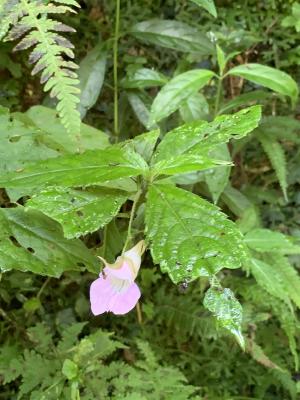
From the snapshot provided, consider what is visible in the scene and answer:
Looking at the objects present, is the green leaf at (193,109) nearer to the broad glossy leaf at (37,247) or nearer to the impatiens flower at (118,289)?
the broad glossy leaf at (37,247)

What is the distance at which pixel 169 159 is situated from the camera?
104cm

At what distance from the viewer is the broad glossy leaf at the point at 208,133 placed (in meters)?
1.03

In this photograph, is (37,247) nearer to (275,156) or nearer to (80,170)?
(80,170)

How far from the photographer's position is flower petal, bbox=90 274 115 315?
0.96m

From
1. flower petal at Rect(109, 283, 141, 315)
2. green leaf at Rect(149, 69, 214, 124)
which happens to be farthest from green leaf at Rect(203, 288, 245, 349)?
→ green leaf at Rect(149, 69, 214, 124)

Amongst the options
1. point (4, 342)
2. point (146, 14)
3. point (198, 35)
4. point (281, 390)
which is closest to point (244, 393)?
point (281, 390)

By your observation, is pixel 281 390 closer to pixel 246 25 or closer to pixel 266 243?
pixel 266 243

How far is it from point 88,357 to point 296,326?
0.68 metres

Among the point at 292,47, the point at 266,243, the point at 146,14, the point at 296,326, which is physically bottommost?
the point at 296,326

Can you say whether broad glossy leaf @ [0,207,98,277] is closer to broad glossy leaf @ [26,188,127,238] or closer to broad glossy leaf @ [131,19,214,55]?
broad glossy leaf @ [26,188,127,238]

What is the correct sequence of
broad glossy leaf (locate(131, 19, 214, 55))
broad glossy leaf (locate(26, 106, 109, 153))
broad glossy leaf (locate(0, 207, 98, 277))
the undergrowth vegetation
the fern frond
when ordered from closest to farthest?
the undergrowth vegetation
broad glossy leaf (locate(0, 207, 98, 277))
the fern frond
broad glossy leaf (locate(26, 106, 109, 153))
broad glossy leaf (locate(131, 19, 214, 55))

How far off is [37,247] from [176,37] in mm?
981

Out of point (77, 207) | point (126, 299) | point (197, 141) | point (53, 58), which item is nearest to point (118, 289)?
point (126, 299)

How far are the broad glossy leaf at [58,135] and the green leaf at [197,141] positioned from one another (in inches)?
15.4
